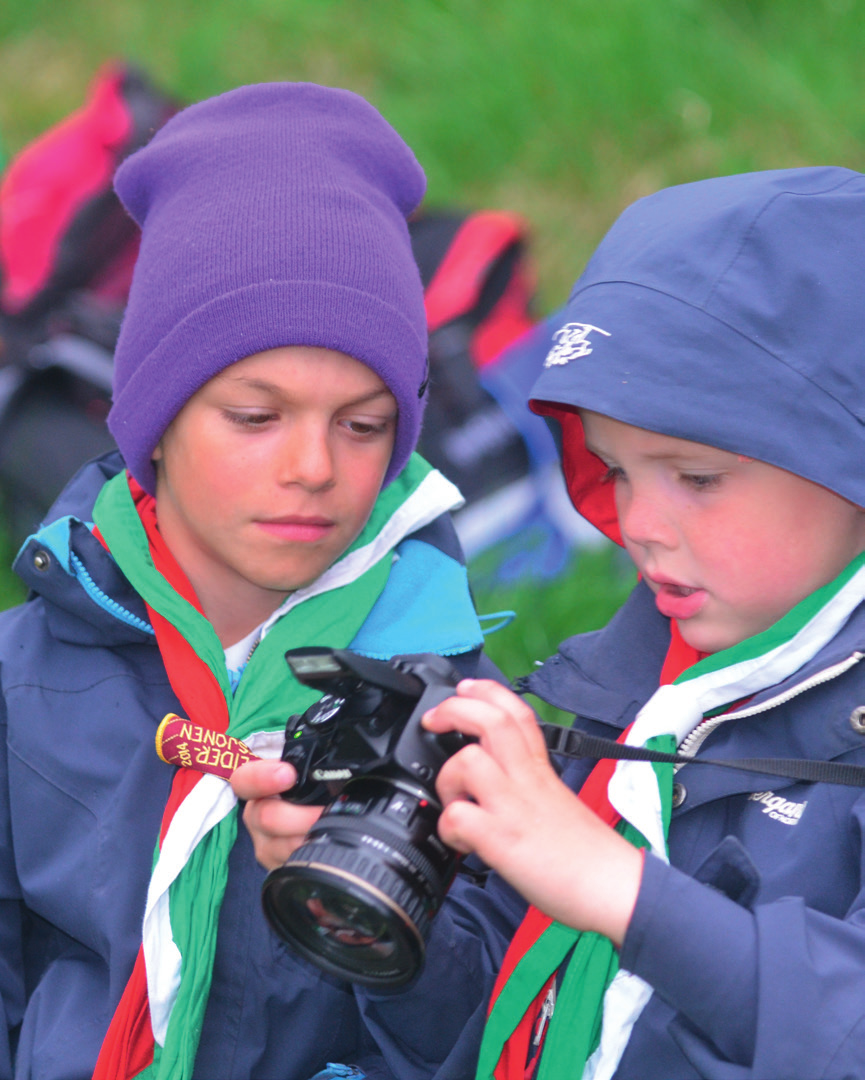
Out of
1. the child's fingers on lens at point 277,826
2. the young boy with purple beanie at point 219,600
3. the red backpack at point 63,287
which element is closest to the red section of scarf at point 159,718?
the young boy with purple beanie at point 219,600

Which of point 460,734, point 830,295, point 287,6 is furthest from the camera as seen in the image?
point 287,6

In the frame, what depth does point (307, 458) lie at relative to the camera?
6.52 feet

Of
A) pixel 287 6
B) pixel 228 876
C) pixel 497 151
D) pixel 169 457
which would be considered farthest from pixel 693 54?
pixel 228 876

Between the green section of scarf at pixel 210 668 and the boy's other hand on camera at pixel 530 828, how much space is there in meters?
0.58

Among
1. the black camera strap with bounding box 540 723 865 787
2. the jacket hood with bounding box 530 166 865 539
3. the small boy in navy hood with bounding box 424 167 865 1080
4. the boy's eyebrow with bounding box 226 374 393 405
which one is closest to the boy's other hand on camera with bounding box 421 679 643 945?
the small boy in navy hood with bounding box 424 167 865 1080

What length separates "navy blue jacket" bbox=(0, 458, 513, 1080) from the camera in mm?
2045

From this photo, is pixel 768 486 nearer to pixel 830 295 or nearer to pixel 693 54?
pixel 830 295

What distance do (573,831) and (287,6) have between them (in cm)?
599

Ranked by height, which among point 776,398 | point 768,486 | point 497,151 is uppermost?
point 776,398

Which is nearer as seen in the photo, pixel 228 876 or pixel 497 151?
pixel 228 876

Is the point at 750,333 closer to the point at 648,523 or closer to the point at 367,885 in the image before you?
the point at 648,523

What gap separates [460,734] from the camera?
1.65 metres

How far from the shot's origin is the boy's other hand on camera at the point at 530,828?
1499 millimetres

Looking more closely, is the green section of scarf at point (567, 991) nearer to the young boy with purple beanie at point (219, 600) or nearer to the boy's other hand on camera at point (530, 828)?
the young boy with purple beanie at point (219, 600)
